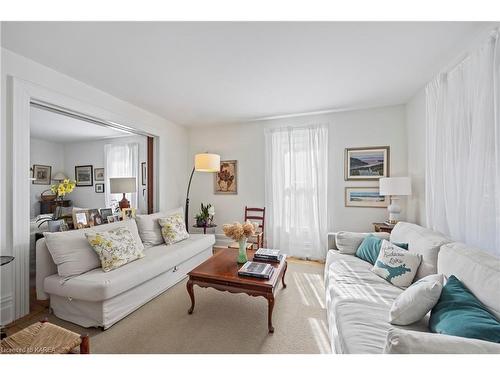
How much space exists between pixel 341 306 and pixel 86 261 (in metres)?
2.30

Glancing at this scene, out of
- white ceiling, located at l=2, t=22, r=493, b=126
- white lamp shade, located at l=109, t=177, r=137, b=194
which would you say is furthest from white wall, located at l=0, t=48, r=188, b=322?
white lamp shade, located at l=109, t=177, r=137, b=194

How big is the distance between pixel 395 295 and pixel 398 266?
267 millimetres

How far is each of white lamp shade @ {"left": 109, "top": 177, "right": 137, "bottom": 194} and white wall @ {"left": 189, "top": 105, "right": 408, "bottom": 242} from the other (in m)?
1.43

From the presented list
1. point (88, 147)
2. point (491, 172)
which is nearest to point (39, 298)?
point (88, 147)

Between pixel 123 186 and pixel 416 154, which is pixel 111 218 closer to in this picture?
pixel 123 186

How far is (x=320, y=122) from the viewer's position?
3643 millimetres

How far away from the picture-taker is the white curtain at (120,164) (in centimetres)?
299

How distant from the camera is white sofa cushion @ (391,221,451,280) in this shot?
5.62 feet

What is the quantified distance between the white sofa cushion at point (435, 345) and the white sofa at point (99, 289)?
204cm

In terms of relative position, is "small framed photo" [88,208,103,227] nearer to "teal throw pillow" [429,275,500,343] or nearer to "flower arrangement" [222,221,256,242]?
"flower arrangement" [222,221,256,242]

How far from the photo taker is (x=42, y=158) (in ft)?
7.54

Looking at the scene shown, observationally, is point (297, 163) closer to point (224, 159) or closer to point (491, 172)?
point (224, 159)

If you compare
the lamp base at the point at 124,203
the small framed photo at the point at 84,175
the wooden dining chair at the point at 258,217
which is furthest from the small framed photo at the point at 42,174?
the wooden dining chair at the point at 258,217

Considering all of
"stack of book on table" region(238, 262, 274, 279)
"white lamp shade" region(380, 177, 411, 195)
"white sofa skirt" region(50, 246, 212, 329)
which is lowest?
"white sofa skirt" region(50, 246, 212, 329)
